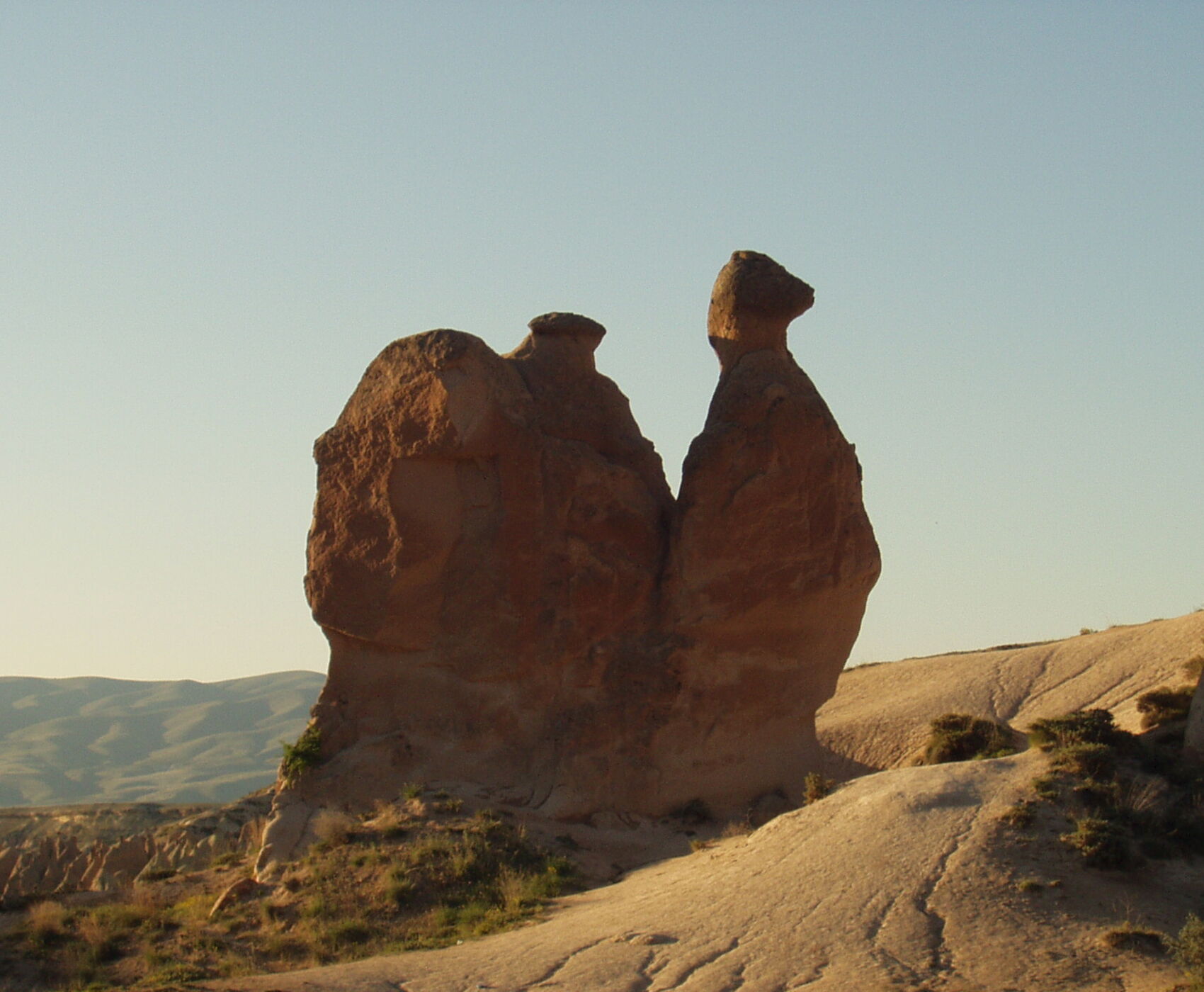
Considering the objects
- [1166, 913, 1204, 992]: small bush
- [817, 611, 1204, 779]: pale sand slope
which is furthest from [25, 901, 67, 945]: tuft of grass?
[817, 611, 1204, 779]: pale sand slope

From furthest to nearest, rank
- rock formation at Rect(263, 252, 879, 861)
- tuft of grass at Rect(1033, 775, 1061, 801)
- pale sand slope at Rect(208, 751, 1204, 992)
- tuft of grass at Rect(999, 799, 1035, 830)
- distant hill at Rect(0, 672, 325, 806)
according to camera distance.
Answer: distant hill at Rect(0, 672, 325, 806) < rock formation at Rect(263, 252, 879, 861) < tuft of grass at Rect(1033, 775, 1061, 801) < tuft of grass at Rect(999, 799, 1035, 830) < pale sand slope at Rect(208, 751, 1204, 992)

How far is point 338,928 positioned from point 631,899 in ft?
10.6

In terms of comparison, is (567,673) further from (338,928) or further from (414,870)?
(338,928)

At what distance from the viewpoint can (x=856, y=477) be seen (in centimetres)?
2052

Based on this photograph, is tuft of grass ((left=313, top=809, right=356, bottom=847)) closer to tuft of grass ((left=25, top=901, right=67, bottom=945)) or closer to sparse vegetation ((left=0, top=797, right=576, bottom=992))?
sparse vegetation ((left=0, top=797, right=576, bottom=992))

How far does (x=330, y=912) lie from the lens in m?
16.5

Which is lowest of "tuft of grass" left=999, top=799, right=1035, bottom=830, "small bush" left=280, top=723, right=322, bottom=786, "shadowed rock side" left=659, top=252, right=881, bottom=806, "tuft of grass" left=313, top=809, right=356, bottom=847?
"tuft of grass" left=999, top=799, right=1035, bottom=830

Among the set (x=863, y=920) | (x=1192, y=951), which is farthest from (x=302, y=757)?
(x=1192, y=951)

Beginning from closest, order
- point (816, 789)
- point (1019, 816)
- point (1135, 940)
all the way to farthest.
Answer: point (1135, 940), point (1019, 816), point (816, 789)

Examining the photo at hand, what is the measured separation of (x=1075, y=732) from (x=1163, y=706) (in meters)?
5.29

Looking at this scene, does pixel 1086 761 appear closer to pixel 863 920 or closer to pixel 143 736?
pixel 863 920

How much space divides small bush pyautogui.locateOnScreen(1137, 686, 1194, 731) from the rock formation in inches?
172

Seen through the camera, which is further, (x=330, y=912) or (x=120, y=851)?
(x=120, y=851)

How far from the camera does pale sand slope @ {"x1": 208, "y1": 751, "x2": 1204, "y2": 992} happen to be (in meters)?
12.1
